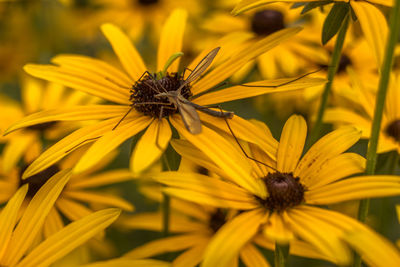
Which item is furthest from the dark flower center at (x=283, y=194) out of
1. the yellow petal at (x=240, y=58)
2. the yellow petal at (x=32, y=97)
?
the yellow petal at (x=32, y=97)

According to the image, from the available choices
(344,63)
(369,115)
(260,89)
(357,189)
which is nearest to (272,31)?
(344,63)

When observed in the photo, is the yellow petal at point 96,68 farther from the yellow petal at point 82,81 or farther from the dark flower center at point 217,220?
the dark flower center at point 217,220

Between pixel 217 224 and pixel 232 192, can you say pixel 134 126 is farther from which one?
pixel 217 224

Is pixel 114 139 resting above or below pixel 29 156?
below

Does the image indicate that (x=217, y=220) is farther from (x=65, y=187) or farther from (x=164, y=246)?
(x=65, y=187)

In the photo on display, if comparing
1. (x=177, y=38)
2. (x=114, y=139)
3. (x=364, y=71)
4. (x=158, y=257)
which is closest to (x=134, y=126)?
(x=114, y=139)
